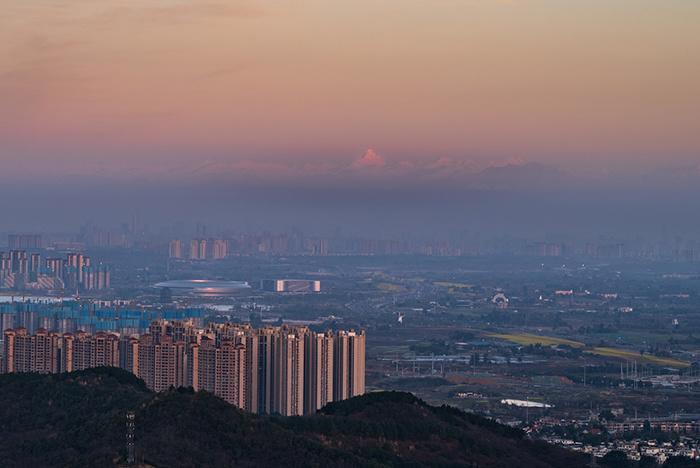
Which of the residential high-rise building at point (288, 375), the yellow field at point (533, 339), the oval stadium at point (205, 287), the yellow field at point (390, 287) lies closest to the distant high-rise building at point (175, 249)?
the oval stadium at point (205, 287)

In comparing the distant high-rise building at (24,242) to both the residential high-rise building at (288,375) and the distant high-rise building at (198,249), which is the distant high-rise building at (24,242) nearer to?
the distant high-rise building at (198,249)

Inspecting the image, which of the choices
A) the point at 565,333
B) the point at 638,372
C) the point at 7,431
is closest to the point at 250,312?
the point at 565,333

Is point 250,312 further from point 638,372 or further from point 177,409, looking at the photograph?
point 177,409

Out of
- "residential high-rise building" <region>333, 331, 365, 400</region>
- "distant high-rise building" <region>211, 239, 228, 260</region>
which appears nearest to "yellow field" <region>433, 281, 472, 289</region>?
"distant high-rise building" <region>211, 239, 228, 260</region>

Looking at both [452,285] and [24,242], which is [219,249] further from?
[452,285]

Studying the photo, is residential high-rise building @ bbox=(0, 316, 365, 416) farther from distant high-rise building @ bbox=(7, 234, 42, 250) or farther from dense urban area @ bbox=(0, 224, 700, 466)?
distant high-rise building @ bbox=(7, 234, 42, 250)
